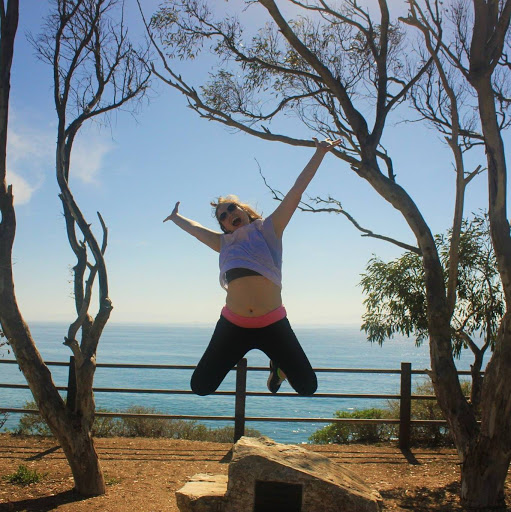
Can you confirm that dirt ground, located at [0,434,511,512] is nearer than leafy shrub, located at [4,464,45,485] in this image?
Yes

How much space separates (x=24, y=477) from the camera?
255 inches

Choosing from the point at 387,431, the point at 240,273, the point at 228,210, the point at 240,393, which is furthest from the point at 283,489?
the point at 387,431

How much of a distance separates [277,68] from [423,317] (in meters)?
4.86

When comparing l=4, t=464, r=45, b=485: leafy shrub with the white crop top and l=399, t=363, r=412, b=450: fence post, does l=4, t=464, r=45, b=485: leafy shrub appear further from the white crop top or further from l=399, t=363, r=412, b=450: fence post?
l=399, t=363, r=412, b=450: fence post

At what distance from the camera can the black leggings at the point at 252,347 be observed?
3.25 metres

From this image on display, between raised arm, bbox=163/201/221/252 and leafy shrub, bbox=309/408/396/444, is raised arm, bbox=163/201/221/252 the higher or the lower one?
the higher one

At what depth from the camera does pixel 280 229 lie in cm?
344

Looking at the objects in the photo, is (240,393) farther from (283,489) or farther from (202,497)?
(283,489)

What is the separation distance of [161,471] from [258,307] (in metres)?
4.86

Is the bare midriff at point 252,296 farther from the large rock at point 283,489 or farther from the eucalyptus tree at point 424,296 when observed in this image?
the eucalyptus tree at point 424,296

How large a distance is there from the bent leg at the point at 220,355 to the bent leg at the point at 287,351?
0.43ft

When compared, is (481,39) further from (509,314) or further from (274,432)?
(274,432)

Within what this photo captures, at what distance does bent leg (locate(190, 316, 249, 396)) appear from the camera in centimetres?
327

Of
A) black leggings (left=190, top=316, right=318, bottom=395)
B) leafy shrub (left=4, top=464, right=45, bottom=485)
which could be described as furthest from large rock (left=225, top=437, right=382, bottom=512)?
leafy shrub (left=4, top=464, right=45, bottom=485)
